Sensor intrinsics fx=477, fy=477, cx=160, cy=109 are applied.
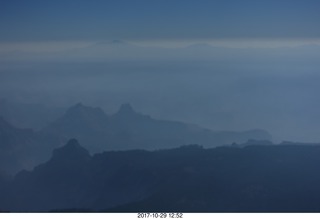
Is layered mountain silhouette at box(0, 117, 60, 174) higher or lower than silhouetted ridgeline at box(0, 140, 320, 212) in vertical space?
higher

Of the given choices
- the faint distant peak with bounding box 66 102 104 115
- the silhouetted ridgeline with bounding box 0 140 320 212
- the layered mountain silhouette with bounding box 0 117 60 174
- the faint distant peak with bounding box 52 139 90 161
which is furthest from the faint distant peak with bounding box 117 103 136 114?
the layered mountain silhouette with bounding box 0 117 60 174

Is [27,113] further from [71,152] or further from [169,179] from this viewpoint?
[169,179]

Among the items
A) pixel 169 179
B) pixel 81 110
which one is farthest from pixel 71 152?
pixel 169 179

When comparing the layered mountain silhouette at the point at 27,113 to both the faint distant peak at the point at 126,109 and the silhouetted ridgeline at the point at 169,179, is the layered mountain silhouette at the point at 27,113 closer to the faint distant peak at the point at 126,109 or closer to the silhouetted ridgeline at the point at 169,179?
the silhouetted ridgeline at the point at 169,179

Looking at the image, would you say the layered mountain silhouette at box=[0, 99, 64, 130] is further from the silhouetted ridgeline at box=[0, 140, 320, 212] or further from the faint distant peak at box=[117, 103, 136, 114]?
the faint distant peak at box=[117, 103, 136, 114]

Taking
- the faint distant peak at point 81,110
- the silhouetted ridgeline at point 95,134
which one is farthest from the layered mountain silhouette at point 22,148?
the faint distant peak at point 81,110

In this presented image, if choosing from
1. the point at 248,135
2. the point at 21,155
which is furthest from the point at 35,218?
the point at 248,135
